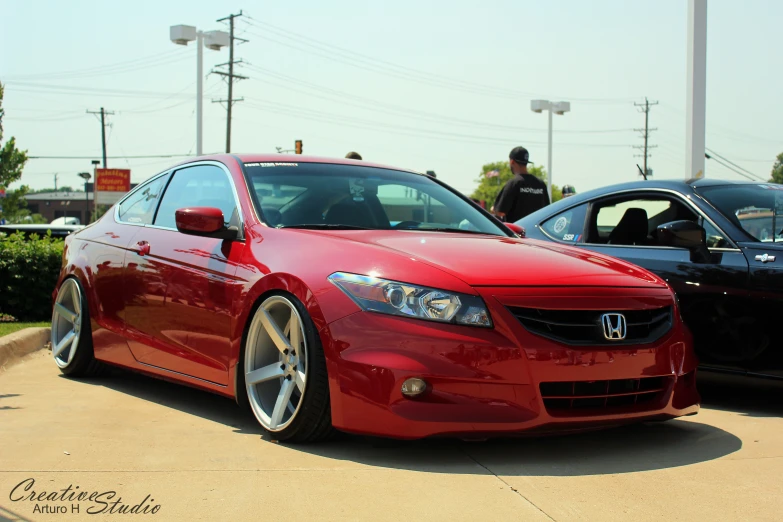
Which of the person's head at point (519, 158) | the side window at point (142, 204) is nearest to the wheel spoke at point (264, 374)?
the side window at point (142, 204)

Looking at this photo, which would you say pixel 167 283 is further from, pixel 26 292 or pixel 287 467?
pixel 26 292

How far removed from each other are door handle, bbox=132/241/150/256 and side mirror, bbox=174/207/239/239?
722 millimetres

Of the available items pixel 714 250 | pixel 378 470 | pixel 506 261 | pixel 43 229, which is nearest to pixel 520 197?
pixel 714 250

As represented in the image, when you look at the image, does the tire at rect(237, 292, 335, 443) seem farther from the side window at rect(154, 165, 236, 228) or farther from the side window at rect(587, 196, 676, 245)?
the side window at rect(587, 196, 676, 245)

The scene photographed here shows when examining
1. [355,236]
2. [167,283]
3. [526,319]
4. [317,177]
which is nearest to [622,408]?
[526,319]

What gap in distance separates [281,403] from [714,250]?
2.84 metres

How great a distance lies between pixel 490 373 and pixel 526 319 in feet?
0.96

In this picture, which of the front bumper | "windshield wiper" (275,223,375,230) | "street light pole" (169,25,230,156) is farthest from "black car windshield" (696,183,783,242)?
"street light pole" (169,25,230,156)

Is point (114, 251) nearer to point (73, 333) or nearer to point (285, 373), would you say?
point (73, 333)

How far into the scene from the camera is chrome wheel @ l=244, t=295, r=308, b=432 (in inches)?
177

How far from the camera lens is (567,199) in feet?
23.2

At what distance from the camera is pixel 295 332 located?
4.52m

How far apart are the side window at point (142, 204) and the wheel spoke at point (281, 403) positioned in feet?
6.73

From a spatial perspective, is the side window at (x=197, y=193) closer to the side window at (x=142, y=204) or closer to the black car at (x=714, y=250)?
the side window at (x=142, y=204)
